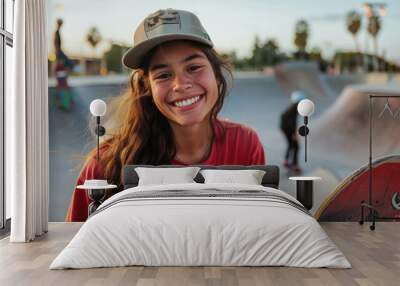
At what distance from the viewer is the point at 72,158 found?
7.31 m

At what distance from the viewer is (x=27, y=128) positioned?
19.4 feet

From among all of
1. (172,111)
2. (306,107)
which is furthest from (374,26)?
(172,111)

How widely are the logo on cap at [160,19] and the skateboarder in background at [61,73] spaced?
3.57ft

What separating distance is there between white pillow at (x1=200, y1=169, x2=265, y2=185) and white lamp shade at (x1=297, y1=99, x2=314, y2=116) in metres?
0.95

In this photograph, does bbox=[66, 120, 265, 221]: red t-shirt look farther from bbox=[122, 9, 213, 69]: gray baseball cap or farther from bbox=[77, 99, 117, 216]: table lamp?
bbox=[122, 9, 213, 69]: gray baseball cap

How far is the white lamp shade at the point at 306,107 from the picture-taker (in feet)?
23.2

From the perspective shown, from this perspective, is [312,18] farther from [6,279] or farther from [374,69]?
[6,279]

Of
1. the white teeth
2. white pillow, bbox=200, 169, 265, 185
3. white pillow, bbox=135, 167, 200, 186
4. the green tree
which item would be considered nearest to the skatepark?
the green tree

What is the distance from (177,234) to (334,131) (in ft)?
11.6

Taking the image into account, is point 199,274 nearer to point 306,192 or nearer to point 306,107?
point 306,192

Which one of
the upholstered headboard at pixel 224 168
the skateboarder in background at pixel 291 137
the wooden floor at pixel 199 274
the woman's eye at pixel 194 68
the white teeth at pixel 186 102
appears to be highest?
the woman's eye at pixel 194 68

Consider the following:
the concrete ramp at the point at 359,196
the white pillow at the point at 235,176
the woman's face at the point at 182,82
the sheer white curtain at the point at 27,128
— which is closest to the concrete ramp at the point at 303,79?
the woman's face at the point at 182,82

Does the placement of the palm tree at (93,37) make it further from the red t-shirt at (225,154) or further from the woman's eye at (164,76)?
the red t-shirt at (225,154)

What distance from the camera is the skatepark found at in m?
7.31
